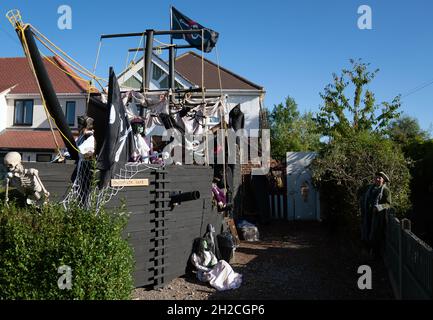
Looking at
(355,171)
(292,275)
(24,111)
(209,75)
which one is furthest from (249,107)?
(292,275)

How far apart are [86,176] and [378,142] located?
23.8 feet

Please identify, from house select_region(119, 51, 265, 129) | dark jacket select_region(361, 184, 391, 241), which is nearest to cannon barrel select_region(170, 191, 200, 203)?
dark jacket select_region(361, 184, 391, 241)

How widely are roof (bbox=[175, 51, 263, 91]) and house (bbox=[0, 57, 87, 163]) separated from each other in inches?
248

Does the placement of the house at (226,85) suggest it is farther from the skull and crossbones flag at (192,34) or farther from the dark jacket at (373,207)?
the dark jacket at (373,207)

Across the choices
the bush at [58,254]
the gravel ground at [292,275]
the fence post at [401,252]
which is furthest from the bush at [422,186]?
the bush at [58,254]

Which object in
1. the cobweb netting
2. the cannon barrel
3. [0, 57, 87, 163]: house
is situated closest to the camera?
the cobweb netting

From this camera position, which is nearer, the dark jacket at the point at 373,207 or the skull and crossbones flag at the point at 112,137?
the skull and crossbones flag at the point at 112,137

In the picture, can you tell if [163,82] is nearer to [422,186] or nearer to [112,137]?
[422,186]

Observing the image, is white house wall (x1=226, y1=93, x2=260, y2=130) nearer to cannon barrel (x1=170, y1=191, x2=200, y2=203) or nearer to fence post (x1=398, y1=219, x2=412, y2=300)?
cannon barrel (x1=170, y1=191, x2=200, y2=203)

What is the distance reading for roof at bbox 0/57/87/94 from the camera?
24.1 meters

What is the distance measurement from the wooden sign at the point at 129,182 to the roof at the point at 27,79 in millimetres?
18038

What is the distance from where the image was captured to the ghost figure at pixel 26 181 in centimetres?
540
